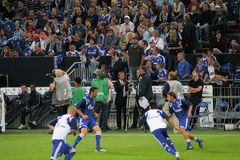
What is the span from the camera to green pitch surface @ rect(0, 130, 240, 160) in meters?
18.8

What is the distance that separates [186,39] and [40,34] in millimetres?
6927

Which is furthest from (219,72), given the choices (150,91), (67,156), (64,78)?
(67,156)

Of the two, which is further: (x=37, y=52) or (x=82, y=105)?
(x=37, y=52)

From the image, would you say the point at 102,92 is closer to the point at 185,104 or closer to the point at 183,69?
the point at 183,69

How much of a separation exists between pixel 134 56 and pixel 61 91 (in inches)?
134

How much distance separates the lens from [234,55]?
28.3 meters

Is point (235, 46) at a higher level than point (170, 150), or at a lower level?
higher

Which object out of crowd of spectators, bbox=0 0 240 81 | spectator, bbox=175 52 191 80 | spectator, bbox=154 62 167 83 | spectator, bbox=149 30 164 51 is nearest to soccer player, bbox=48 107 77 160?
crowd of spectators, bbox=0 0 240 81

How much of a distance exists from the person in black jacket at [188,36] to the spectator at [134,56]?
1.99m

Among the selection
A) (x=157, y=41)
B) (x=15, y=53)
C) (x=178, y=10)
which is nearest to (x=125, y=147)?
(x=157, y=41)

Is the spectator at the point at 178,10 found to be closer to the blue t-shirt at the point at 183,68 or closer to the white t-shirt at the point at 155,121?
the blue t-shirt at the point at 183,68

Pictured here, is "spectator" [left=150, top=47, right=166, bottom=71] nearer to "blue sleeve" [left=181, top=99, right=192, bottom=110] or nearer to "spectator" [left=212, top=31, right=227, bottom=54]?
"spectator" [left=212, top=31, right=227, bottom=54]

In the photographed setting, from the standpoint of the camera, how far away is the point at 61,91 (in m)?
26.7

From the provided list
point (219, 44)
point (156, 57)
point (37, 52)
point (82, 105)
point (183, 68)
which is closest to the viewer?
point (82, 105)
